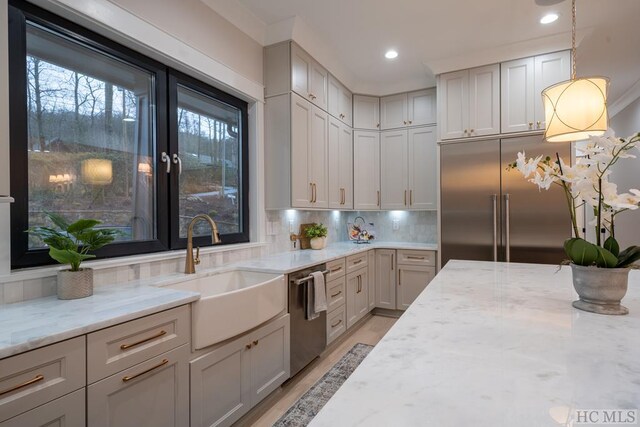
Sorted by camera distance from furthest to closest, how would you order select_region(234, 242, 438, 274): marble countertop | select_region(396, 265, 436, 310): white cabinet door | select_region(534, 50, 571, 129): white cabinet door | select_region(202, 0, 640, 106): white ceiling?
select_region(396, 265, 436, 310): white cabinet door
select_region(534, 50, 571, 129): white cabinet door
select_region(202, 0, 640, 106): white ceiling
select_region(234, 242, 438, 274): marble countertop

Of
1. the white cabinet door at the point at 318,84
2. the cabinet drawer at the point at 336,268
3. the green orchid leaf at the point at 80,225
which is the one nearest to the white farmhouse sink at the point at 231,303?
the green orchid leaf at the point at 80,225

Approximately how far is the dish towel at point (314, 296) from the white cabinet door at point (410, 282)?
154 cm

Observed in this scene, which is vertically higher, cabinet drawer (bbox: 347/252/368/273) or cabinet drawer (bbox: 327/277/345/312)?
cabinet drawer (bbox: 347/252/368/273)

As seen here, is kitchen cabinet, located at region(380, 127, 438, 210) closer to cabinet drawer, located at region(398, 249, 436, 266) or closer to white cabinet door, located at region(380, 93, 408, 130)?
white cabinet door, located at region(380, 93, 408, 130)

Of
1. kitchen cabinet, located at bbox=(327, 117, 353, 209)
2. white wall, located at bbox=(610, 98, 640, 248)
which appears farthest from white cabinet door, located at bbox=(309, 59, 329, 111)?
white wall, located at bbox=(610, 98, 640, 248)

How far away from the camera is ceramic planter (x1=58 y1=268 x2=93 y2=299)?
55.8 inches

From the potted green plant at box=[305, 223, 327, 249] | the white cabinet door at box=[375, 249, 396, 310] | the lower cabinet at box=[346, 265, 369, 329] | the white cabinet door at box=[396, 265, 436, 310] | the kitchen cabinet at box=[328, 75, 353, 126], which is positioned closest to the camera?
the lower cabinet at box=[346, 265, 369, 329]

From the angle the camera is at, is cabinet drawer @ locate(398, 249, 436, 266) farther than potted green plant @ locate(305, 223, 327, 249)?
Yes

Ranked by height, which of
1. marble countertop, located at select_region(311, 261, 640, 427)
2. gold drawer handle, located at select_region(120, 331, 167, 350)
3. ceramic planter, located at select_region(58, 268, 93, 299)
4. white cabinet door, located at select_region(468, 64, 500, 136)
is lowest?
gold drawer handle, located at select_region(120, 331, 167, 350)

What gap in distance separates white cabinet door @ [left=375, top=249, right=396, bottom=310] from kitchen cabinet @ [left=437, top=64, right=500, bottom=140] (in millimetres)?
1445

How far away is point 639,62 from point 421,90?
221 centimetres

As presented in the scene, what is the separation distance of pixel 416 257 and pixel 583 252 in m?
2.64

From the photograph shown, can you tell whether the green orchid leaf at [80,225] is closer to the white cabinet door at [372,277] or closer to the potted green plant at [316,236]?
A: the potted green plant at [316,236]

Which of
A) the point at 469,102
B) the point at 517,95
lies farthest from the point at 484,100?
the point at 517,95
